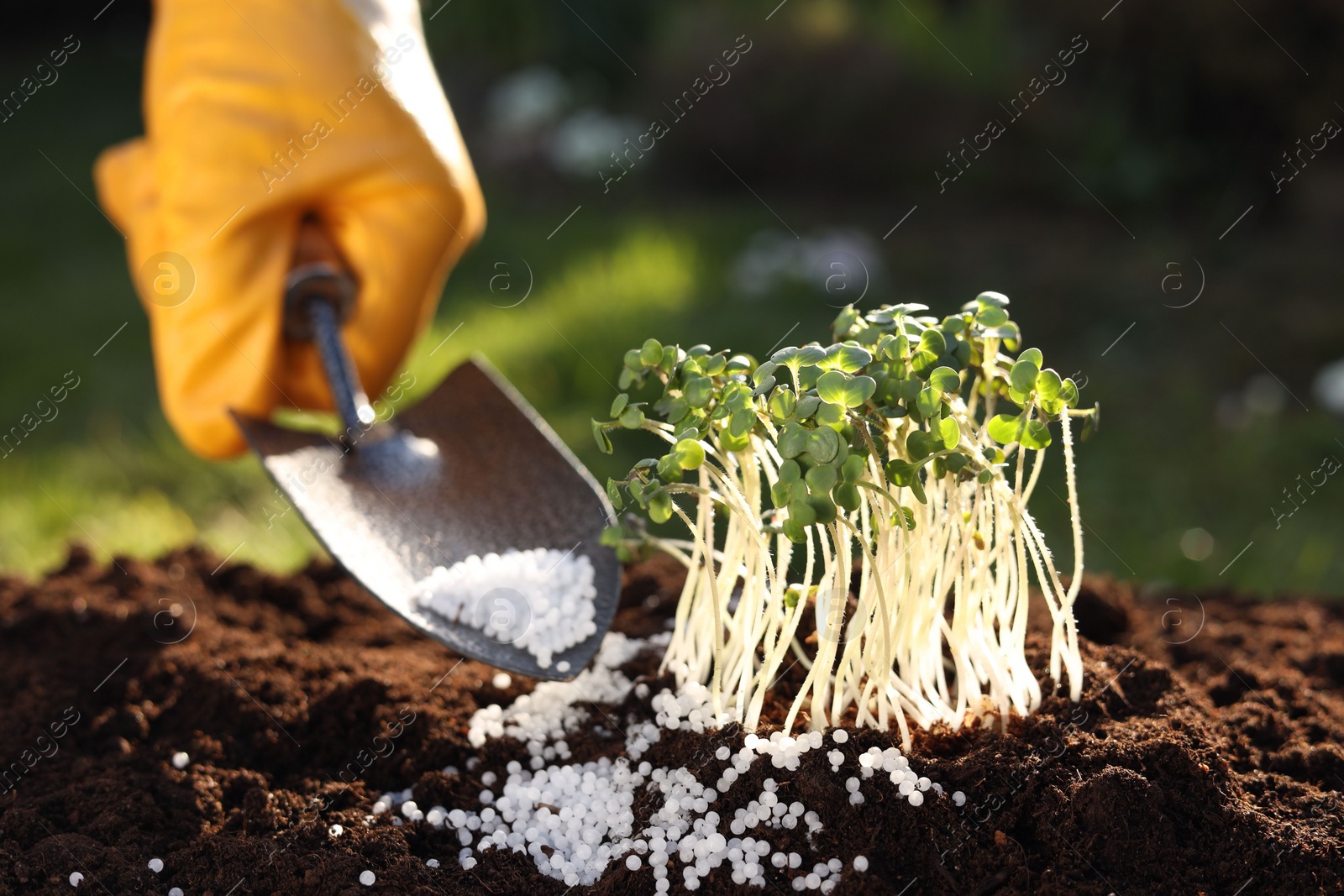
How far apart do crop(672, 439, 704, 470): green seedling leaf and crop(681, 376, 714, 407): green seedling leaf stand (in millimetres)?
44

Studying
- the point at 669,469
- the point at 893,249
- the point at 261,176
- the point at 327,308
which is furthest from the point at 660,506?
the point at 893,249

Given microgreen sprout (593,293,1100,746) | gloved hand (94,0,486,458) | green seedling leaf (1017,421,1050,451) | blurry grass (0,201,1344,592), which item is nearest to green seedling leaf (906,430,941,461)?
microgreen sprout (593,293,1100,746)

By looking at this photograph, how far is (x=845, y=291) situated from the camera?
3.82 m

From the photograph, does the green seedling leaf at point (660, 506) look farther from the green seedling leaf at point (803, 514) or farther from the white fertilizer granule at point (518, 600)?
the white fertilizer granule at point (518, 600)

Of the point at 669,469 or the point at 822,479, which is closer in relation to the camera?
the point at 822,479

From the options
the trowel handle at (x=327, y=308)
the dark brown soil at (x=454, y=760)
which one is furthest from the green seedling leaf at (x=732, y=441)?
the trowel handle at (x=327, y=308)

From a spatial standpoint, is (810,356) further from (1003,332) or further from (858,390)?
(1003,332)

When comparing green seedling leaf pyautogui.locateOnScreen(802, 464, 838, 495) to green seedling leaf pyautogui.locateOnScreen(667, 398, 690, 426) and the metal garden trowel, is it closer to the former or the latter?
green seedling leaf pyautogui.locateOnScreen(667, 398, 690, 426)

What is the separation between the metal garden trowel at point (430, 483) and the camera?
1.48 m

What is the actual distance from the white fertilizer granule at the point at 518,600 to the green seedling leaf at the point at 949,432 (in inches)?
22.2

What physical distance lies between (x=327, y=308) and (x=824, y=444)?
43.1 inches

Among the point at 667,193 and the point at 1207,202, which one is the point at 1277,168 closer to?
the point at 1207,202

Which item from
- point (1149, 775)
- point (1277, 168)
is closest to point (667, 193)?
point (1277, 168)

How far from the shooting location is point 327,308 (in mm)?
1831
